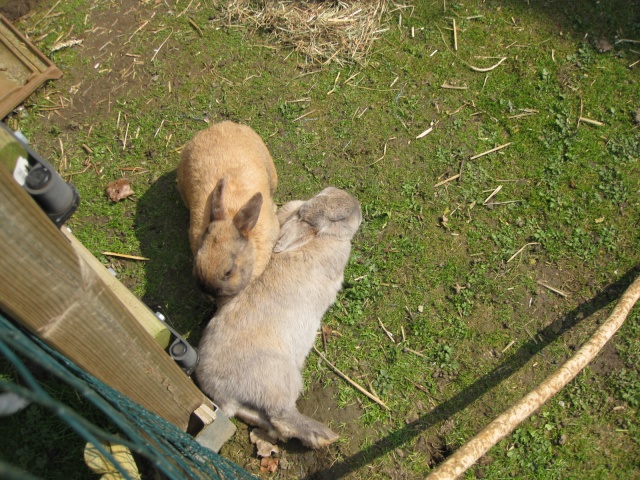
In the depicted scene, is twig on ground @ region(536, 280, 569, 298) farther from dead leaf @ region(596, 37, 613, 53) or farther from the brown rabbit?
dead leaf @ region(596, 37, 613, 53)

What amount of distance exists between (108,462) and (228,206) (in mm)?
1940

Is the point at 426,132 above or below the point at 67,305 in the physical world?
below

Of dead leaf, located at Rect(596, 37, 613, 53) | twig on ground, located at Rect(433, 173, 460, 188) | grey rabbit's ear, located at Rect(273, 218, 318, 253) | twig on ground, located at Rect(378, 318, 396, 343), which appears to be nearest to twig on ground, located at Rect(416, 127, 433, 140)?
twig on ground, located at Rect(433, 173, 460, 188)

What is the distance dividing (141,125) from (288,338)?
2879 mm

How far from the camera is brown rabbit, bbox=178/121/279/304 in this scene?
11.7ft

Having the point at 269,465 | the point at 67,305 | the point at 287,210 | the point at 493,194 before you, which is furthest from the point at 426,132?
the point at 67,305

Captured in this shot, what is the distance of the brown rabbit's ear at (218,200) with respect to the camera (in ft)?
11.9

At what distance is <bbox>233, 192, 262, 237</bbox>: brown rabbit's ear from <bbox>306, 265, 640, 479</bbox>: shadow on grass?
194 cm

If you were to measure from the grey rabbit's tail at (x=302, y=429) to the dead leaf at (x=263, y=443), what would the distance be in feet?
0.55

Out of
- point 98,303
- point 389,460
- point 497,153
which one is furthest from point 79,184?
point 497,153

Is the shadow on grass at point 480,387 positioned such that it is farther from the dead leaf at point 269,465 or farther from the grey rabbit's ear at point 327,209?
the grey rabbit's ear at point 327,209

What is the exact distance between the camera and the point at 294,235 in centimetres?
402

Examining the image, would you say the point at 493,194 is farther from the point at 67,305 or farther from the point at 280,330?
the point at 67,305

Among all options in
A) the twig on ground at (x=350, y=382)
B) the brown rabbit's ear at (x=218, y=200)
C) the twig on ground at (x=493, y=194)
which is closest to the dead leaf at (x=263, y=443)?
the twig on ground at (x=350, y=382)
